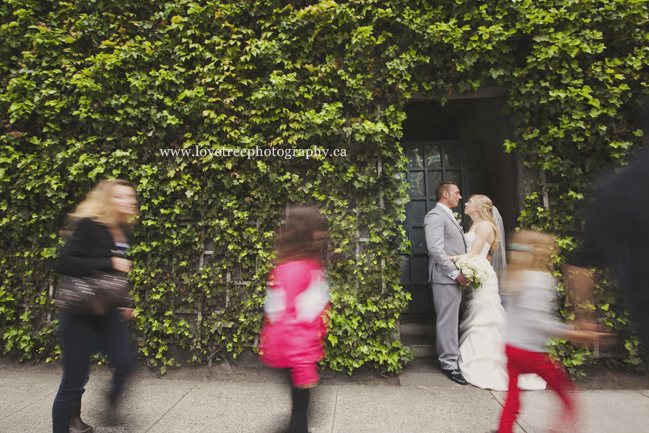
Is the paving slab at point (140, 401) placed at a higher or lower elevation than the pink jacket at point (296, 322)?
lower

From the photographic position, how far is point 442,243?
3688 millimetres

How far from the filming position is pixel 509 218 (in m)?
4.34

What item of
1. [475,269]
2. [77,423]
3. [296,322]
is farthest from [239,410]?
[475,269]

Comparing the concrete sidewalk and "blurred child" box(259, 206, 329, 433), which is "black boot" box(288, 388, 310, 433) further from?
the concrete sidewalk

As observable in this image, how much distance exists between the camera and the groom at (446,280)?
11.9 feet

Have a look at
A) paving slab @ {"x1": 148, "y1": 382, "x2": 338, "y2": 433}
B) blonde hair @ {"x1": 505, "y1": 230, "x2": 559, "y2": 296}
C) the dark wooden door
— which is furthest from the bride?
paving slab @ {"x1": 148, "y1": 382, "x2": 338, "y2": 433}

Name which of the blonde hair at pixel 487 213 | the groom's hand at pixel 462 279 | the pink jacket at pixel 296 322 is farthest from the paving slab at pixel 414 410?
the blonde hair at pixel 487 213

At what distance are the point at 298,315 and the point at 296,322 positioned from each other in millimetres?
43

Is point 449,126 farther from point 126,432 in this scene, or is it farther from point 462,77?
point 126,432

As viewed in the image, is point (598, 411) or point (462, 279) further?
point (462, 279)

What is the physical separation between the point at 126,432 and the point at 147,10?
186 inches

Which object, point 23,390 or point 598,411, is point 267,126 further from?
point 598,411

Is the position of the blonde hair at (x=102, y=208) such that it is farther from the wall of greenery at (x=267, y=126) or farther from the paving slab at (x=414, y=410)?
the paving slab at (x=414, y=410)

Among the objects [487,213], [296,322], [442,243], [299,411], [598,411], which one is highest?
[487,213]
